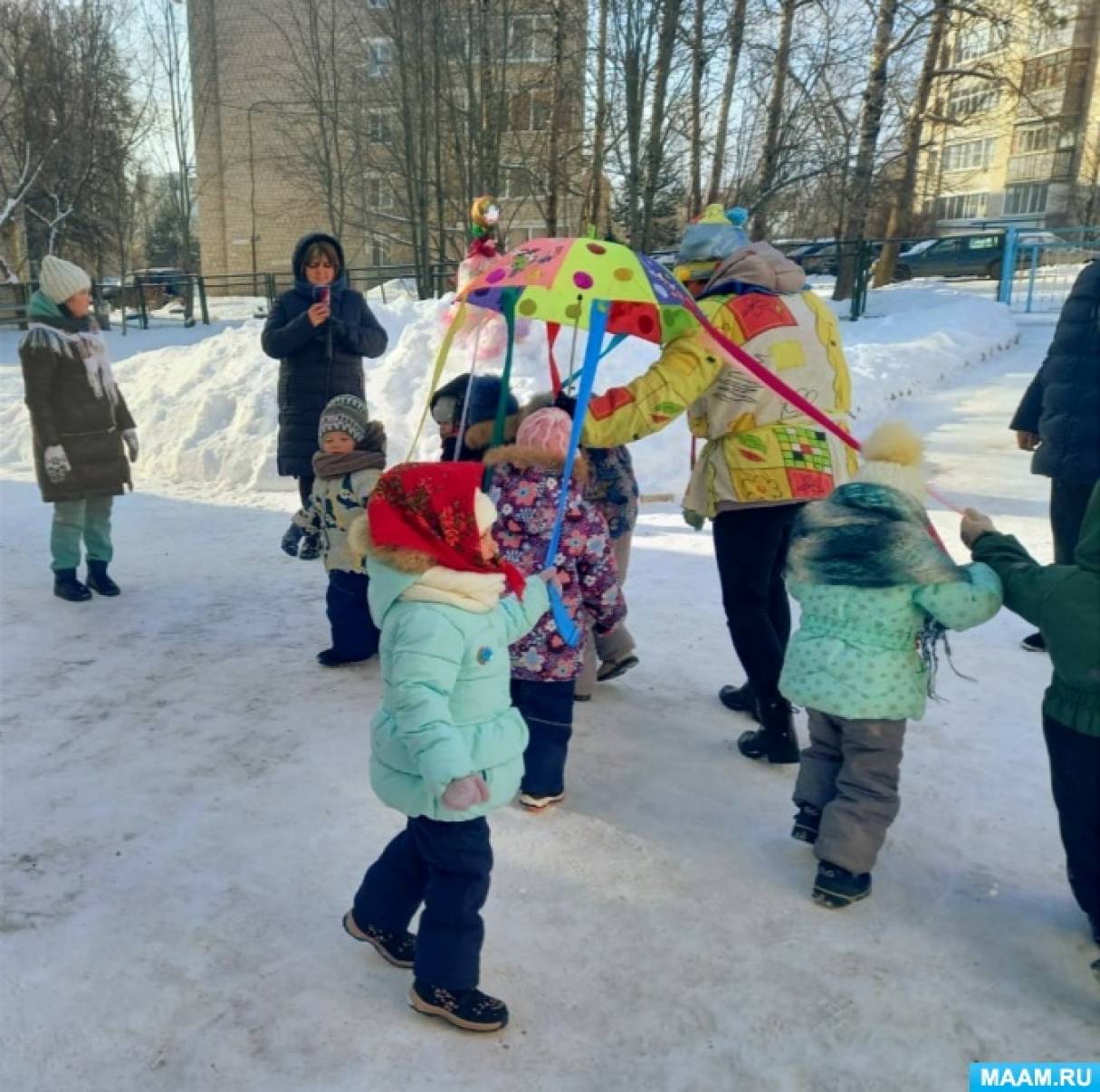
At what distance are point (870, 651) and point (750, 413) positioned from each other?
38.7 inches

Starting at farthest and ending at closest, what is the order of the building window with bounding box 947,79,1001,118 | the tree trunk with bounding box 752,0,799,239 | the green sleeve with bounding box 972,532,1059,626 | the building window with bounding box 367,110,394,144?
the building window with bounding box 367,110,394,144, the building window with bounding box 947,79,1001,118, the tree trunk with bounding box 752,0,799,239, the green sleeve with bounding box 972,532,1059,626

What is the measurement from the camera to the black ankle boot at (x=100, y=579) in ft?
17.9

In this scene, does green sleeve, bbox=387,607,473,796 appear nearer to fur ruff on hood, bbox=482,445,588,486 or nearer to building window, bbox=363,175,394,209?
fur ruff on hood, bbox=482,445,588,486

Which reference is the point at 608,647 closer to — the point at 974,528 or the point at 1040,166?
the point at 974,528

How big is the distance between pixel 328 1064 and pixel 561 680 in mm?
1393

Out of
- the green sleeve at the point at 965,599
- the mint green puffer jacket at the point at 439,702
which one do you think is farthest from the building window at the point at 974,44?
the mint green puffer jacket at the point at 439,702

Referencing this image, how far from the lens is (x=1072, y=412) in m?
4.37

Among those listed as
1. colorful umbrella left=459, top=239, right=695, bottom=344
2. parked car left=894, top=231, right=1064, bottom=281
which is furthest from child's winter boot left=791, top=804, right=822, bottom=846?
parked car left=894, top=231, right=1064, bottom=281

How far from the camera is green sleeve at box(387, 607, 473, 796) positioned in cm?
207

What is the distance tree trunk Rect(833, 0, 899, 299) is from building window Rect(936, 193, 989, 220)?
1358 inches

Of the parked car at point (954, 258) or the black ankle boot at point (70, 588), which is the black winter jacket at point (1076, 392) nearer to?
the black ankle boot at point (70, 588)

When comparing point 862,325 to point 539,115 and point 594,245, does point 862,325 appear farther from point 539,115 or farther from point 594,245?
point 594,245

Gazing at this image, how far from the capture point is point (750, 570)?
3.46m

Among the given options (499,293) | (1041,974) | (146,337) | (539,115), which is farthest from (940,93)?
(1041,974)
